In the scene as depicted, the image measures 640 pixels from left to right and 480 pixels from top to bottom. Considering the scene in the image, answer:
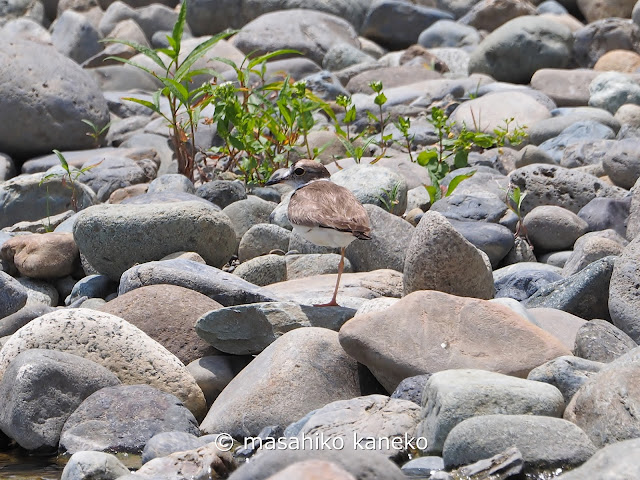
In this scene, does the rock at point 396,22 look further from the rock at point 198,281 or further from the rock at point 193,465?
the rock at point 193,465

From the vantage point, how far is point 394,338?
5.56 meters

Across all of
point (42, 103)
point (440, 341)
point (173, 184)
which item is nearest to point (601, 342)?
point (440, 341)

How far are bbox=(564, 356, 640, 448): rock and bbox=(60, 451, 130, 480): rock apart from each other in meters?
2.17

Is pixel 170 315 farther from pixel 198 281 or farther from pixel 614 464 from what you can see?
pixel 614 464

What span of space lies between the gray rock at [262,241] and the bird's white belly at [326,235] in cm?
153

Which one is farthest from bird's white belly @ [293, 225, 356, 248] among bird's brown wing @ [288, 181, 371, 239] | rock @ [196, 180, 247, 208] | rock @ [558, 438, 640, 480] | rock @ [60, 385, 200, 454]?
rock @ [558, 438, 640, 480]

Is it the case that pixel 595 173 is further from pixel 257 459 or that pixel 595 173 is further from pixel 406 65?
pixel 406 65

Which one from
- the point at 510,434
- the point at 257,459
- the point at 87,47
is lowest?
the point at 87,47

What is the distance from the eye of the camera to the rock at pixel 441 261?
6.47 meters

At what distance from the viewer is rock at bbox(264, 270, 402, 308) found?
22.0 feet

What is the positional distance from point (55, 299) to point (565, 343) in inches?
168

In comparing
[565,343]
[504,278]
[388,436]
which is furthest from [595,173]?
[388,436]

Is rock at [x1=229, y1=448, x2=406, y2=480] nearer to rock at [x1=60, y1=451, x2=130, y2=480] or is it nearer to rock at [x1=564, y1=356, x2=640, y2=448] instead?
rock at [x1=60, y1=451, x2=130, y2=480]

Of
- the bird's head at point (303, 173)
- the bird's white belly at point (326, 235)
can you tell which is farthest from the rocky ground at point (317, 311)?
the bird's head at point (303, 173)
